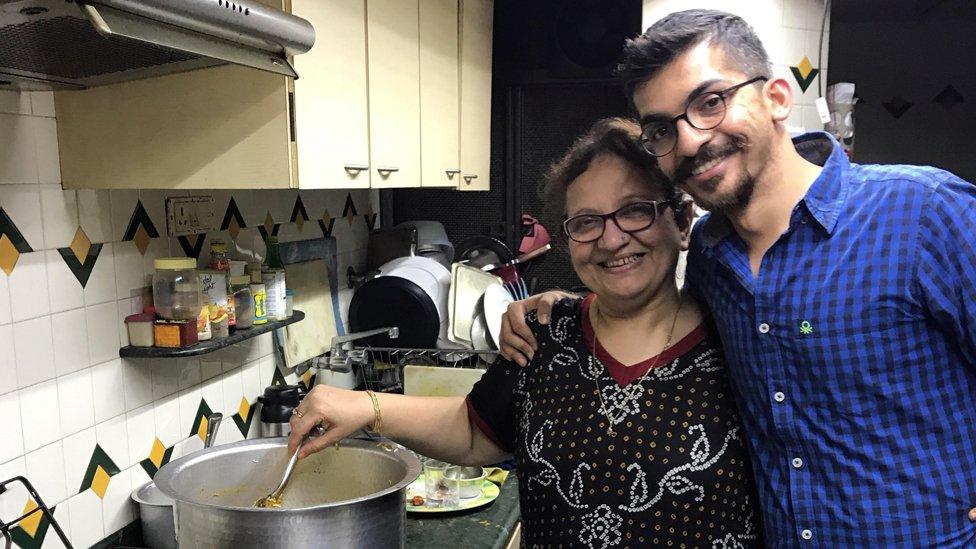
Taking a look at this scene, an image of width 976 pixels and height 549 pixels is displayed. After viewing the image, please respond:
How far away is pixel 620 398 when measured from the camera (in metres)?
1.10

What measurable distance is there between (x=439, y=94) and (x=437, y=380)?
0.77m

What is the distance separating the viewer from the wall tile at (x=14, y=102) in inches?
46.9

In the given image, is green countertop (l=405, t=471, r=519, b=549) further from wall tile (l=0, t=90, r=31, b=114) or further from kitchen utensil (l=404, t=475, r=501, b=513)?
wall tile (l=0, t=90, r=31, b=114)

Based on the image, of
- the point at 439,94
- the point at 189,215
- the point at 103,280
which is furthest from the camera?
the point at 439,94

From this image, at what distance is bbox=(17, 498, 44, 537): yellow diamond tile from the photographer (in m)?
1.24

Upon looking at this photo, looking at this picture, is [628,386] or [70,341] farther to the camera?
[70,341]

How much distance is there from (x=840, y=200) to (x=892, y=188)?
6 cm

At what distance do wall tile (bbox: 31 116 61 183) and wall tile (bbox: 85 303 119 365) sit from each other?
24 cm

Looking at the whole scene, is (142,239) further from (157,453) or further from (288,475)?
(288,475)

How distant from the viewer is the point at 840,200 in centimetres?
94

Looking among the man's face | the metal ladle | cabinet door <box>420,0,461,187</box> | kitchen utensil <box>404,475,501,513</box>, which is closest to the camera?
the man's face

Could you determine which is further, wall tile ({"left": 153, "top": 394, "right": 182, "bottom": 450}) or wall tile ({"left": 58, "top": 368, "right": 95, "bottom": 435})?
wall tile ({"left": 153, "top": 394, "right": 182, "bottom": 450})

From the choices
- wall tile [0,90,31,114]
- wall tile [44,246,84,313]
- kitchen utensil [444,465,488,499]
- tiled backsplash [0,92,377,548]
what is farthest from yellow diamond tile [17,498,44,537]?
kitchen utensil [444,465,488,499]

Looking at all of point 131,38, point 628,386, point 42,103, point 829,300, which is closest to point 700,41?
point 829,300
